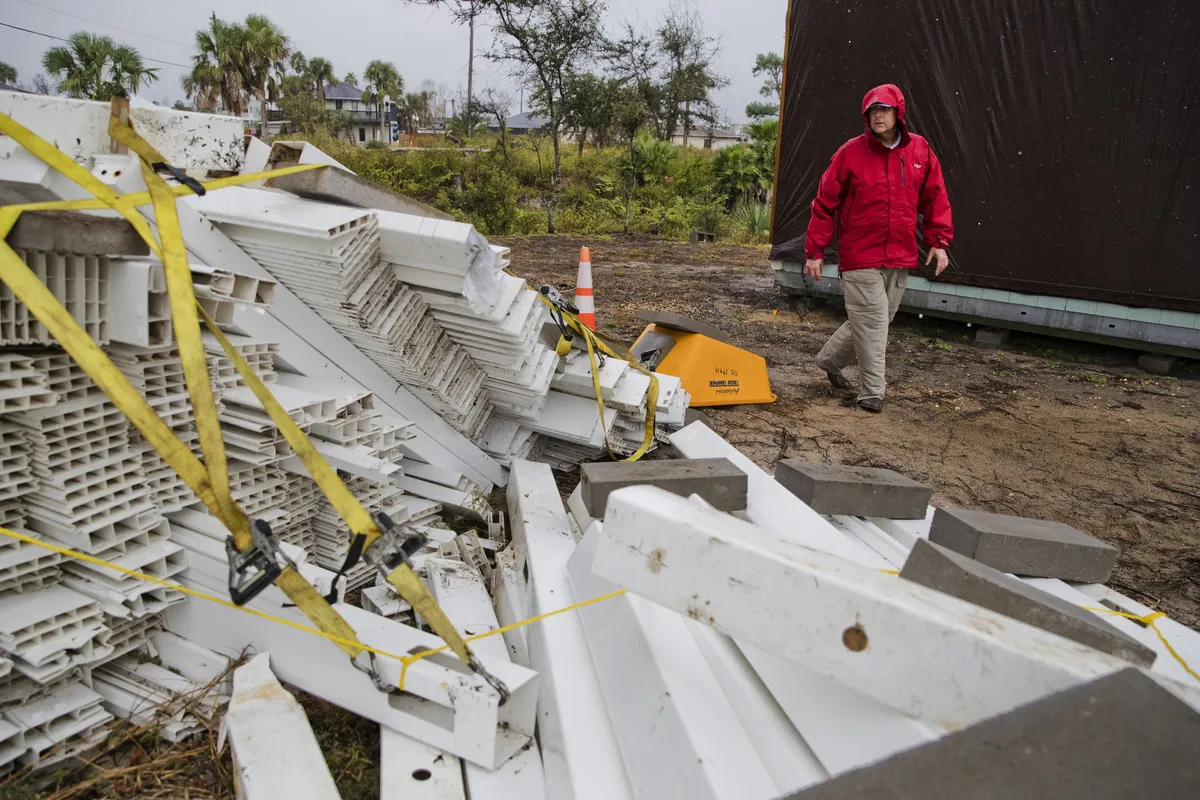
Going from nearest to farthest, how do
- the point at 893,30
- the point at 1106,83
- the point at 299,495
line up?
the point at 299,495 < the point at 1106,83 < the point at 893,30

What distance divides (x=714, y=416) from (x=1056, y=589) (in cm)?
292

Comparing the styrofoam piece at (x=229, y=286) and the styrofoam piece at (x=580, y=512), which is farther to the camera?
the styrofoam piece at (x=580, y=512)

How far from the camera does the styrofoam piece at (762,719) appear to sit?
1457mm

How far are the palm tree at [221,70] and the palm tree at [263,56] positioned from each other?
37 centimetres

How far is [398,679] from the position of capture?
203cm

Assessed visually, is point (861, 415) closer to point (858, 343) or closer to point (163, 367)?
point (858, 343)

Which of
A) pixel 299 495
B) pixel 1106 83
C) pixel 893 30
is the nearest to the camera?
pixel 299 495

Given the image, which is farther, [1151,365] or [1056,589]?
[1151,365]

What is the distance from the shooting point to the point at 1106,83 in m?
7.12

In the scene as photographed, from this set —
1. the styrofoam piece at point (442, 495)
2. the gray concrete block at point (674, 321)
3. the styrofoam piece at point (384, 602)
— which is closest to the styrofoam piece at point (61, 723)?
the styrofoam piece at point (384, 602)

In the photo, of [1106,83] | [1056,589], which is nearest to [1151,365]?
[1106,83]

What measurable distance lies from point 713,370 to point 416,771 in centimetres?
394

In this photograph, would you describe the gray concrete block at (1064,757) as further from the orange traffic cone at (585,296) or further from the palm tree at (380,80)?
the palm tree at (380,80)

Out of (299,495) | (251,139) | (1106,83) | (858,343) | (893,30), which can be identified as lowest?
(299,495)
